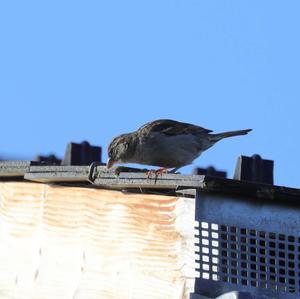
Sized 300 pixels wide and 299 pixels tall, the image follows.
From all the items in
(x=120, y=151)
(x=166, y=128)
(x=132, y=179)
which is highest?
(x=166, y=128)

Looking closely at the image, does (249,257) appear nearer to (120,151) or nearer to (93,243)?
(93,243)

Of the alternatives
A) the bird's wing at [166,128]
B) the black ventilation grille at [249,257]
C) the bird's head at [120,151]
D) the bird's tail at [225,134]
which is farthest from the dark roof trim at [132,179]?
the bird's tail at [225,134]

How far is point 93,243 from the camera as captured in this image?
724 centimetres

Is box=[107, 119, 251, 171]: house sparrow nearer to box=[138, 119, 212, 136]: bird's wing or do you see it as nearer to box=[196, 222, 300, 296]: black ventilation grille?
box=[138, 119, 212, 136]: bird's wing

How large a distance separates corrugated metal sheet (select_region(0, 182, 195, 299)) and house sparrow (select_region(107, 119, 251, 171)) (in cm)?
119

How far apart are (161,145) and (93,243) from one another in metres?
1.84

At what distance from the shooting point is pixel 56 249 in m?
7.54

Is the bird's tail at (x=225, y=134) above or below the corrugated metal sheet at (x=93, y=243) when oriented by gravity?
above

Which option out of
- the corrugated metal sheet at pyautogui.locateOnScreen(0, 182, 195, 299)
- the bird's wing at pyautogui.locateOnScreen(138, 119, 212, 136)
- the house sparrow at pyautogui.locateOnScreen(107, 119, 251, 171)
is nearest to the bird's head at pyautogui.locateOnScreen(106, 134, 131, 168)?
the house sparrow at pyautogui.locateOnScreen(107, 119, 251, 171)

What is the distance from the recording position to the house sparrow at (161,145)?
8914mm

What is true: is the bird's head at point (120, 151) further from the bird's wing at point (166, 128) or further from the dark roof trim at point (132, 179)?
the dark roof trim at point (132, 179)

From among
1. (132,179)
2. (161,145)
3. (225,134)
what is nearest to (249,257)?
(132,179)

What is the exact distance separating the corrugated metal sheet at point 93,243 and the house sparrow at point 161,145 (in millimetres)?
1192

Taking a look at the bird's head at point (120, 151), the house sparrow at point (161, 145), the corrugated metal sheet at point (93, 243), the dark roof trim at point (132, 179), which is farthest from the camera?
the bird's head at point (120, 151)
